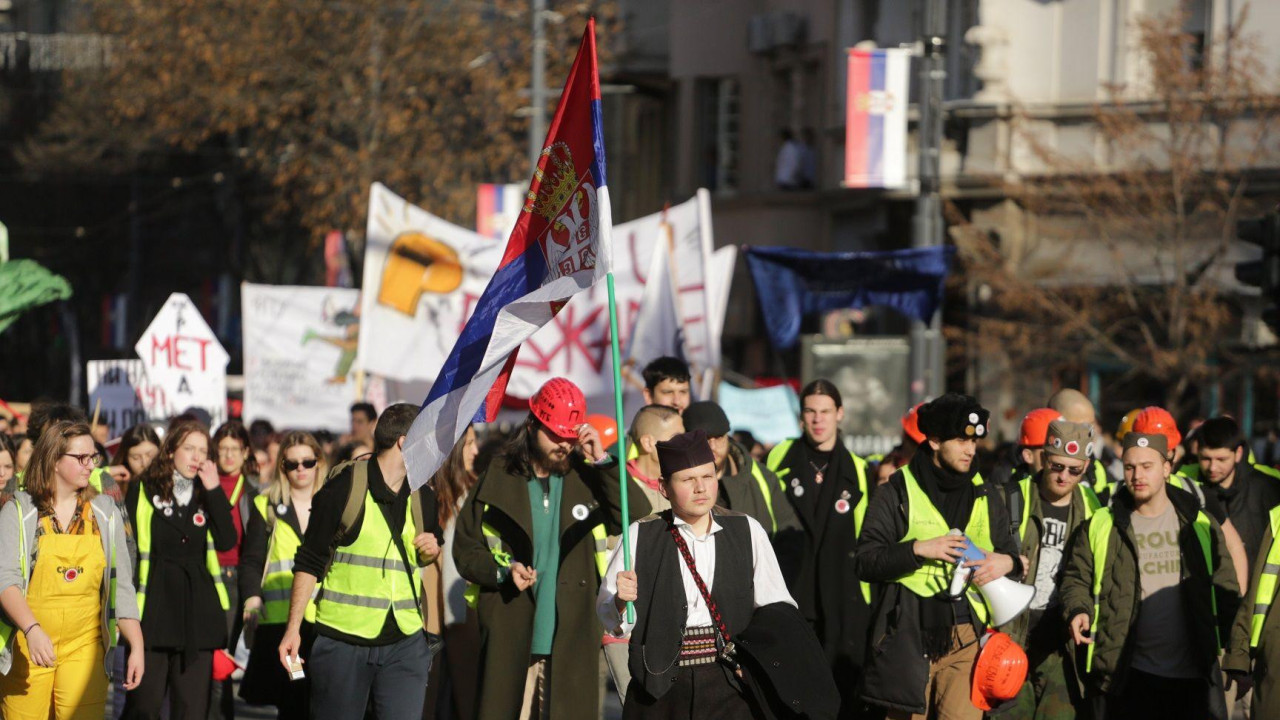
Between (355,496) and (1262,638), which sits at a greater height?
(355,496)

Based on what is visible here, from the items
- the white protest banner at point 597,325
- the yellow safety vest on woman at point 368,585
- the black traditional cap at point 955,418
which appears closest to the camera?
the yellow safety vest on woman at point 368,585

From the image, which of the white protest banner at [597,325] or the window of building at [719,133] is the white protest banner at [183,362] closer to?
the white protest banner at [597,325]

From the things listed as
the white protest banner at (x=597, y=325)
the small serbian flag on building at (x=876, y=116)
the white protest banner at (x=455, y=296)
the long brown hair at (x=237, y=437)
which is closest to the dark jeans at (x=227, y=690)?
the long brown hair at (x=237, y=437)

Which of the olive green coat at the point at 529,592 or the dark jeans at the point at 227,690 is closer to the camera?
the olive green coat at the point at 529,592

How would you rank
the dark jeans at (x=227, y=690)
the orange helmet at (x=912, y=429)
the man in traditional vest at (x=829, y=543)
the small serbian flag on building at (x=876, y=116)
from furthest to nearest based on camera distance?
the small serbian flag on building at (x=876, y=116) < the orange helmet at (x=912, y=429) < the dark jeans at (x=227, y=690) < the man in traditional vest at (x=829, y=543)

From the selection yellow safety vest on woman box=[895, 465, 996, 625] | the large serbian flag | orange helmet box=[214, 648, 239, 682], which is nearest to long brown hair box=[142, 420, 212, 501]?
orange helmet box=[214, 648, 239, 682]

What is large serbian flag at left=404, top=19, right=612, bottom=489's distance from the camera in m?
7.47

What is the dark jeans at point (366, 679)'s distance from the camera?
27.8ft

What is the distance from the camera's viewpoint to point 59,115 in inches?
1411

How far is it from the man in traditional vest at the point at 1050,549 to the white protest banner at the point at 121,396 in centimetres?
840

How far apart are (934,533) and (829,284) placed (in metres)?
11.0

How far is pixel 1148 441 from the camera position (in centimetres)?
906

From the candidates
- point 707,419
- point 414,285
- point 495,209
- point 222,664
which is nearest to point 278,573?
point 222,664

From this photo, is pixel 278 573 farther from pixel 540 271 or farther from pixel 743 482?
pixel 540 271
